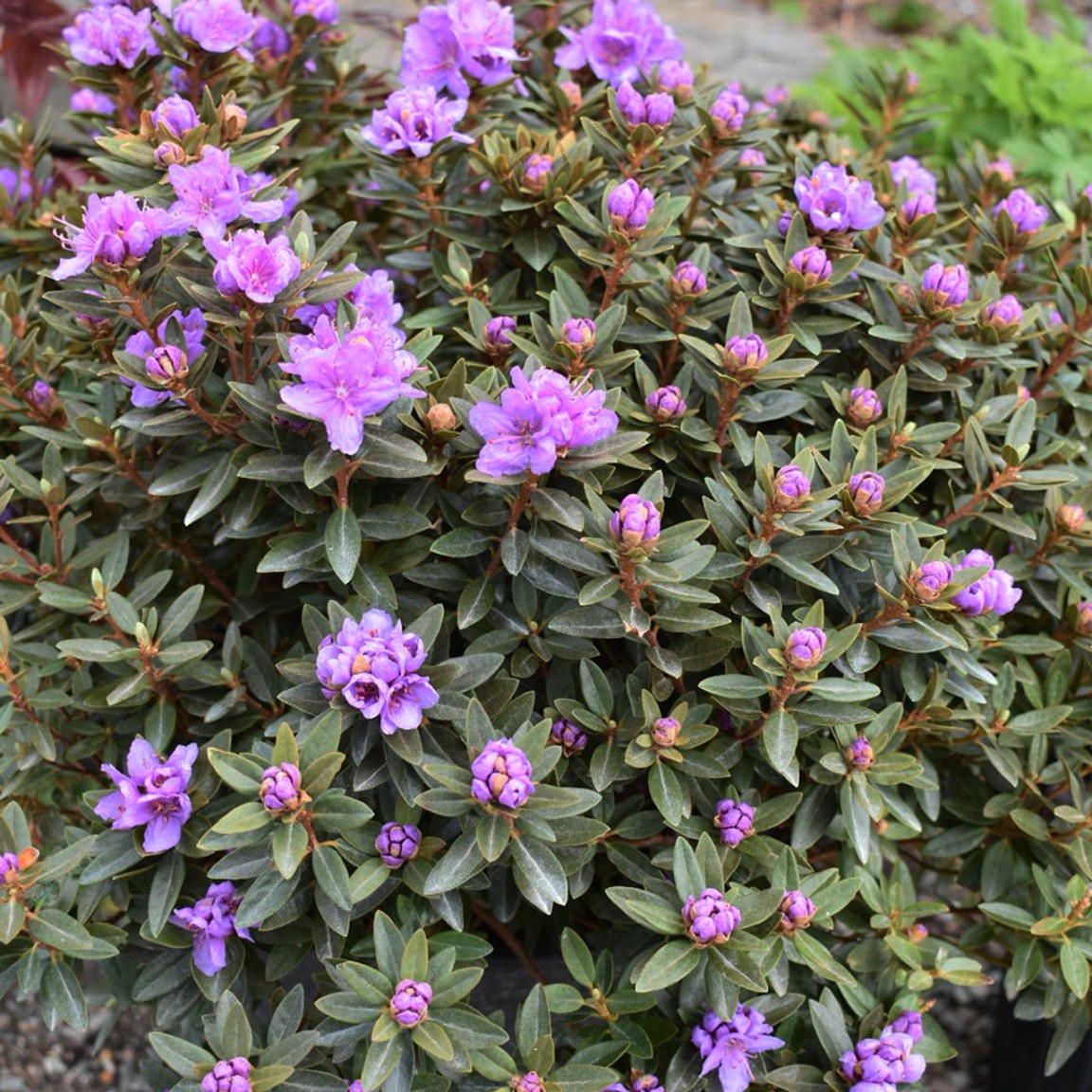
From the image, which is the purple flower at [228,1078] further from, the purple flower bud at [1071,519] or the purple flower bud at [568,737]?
the purple flower bud at [1071,519]

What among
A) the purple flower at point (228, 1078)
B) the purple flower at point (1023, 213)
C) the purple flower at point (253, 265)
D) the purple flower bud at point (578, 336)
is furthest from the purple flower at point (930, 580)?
the purple flower at point (228, 1078)

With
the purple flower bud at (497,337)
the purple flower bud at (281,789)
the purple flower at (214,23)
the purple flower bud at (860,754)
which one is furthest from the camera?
the purple flower at (214,23)

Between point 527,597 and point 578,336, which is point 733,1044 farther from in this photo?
point 578,336

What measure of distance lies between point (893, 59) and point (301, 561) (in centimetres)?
363

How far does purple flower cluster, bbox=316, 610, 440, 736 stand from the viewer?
1379 millimetres

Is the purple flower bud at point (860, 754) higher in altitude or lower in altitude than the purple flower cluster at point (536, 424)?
lower

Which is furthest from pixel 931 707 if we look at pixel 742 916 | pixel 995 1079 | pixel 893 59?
pixel 893 59

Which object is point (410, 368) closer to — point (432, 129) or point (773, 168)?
point (432, 129)

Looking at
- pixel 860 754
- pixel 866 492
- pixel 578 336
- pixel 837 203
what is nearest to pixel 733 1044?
pixel 860 754

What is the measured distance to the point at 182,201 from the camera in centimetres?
156

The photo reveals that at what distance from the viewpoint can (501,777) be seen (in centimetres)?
136

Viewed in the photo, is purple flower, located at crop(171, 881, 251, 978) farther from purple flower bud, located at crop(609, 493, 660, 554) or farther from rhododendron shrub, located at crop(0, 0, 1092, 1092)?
purple flower bud, located at crop(609, 493, 660, 554)

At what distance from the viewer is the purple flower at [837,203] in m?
1.75

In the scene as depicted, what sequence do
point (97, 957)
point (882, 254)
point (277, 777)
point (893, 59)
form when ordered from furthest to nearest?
point (893, 59) → point (882, 254) → point (97, 957) → point (277, 777)
